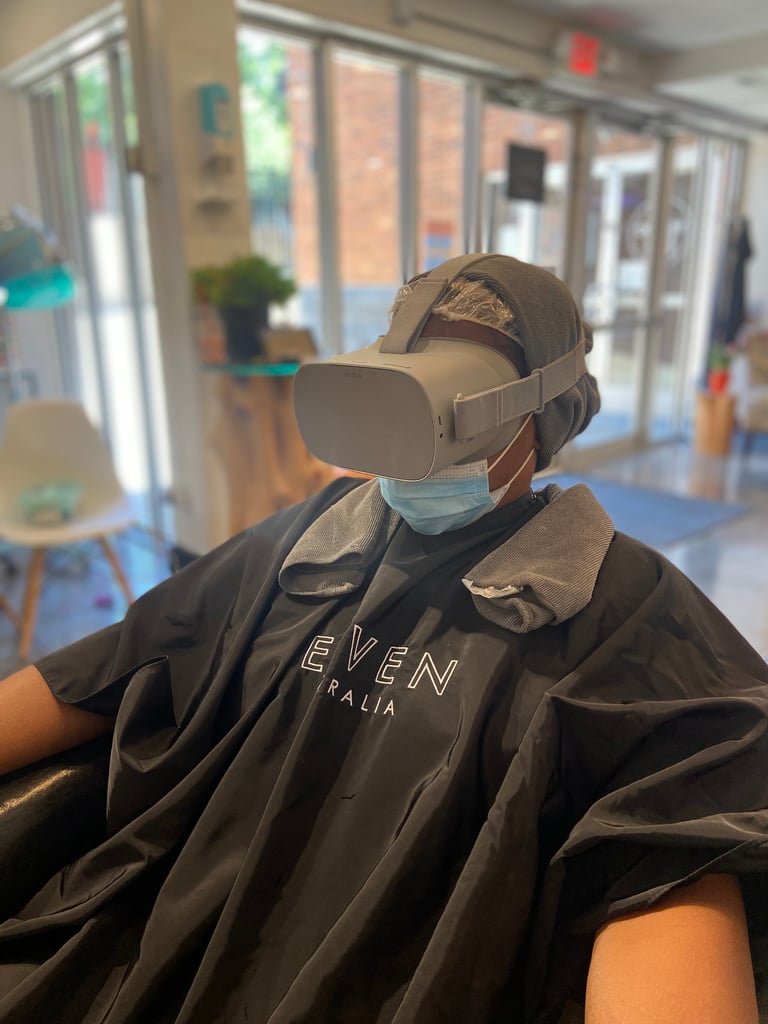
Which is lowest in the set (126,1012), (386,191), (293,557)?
(126,1012)

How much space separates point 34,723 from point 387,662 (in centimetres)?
51

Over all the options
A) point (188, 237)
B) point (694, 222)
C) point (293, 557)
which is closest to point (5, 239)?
point (188, 237)

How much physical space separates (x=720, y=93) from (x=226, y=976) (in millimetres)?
5442

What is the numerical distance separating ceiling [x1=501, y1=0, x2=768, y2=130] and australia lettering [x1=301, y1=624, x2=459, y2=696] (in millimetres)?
3743

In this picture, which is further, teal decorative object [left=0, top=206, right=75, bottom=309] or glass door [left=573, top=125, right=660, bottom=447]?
glass door [left=573, top=125, right=660, bottom=447]

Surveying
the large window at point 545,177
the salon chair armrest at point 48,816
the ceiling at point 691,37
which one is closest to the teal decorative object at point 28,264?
the large window at point 545,177

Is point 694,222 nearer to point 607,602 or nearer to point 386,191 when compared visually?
point 386,191

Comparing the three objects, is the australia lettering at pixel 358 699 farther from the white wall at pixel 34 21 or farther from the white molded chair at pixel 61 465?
the white wall at pixel 34 21

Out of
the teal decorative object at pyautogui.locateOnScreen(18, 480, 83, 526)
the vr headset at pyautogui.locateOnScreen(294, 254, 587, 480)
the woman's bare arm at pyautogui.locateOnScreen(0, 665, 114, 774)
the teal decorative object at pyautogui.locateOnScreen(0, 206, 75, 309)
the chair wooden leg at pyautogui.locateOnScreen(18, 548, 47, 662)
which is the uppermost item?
the teal decorative object at pyautogui.locateOnScreen(0, 206, 75, 309)

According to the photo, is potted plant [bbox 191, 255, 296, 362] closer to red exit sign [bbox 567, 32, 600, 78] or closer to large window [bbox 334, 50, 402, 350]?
large window [bbox 334, 50, 402, 350]

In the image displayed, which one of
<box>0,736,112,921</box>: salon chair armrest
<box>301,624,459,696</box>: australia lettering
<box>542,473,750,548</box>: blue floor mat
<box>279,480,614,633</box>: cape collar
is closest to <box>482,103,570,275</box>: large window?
<box>542,473,750,548</box>: blue floor mat

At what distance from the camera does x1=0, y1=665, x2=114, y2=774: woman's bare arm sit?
1.11 meters

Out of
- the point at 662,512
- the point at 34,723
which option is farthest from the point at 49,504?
the point at 662,512

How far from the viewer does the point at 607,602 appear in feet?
3.17
